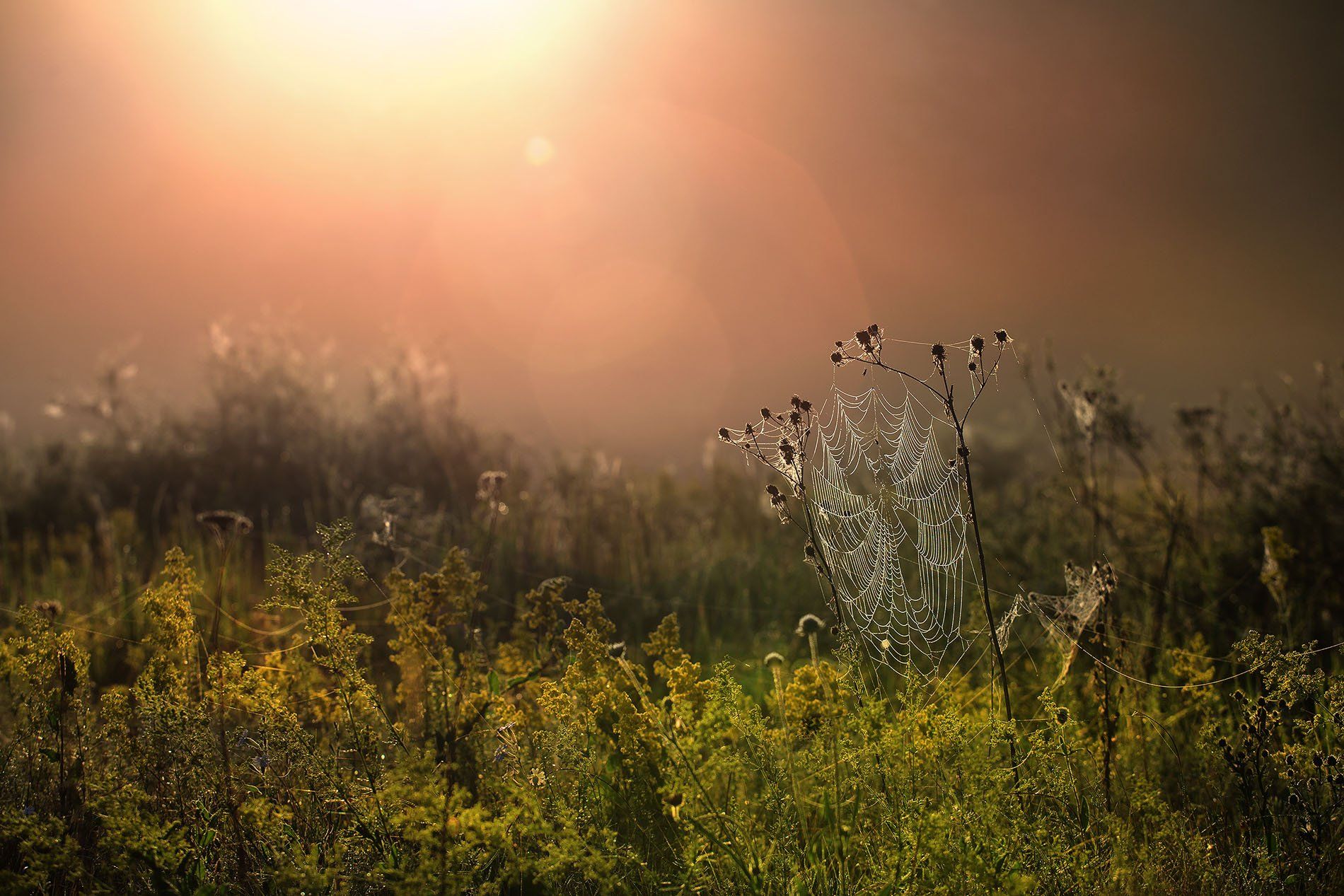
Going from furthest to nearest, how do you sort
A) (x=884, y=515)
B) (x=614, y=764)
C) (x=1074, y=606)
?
(x=884, y=515)
(x=1074, y=606)
(x=614, y=764)

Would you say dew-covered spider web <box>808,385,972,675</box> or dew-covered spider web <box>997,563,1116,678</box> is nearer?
dew-covered spider web <box>997,563,1116,678</box>

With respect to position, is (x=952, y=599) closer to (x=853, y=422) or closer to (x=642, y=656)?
(x=642, y=656)

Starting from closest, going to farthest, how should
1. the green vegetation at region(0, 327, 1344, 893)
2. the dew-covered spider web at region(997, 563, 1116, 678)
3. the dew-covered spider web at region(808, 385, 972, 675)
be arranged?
the green vegetation at region(0, 327, 1344, 893), the dew-covered spider web at region(997, 563, 1116, 678), the dew-covered spider web at region(808, 385, 972, 675)

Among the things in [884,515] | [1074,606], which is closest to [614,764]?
[1074,606]

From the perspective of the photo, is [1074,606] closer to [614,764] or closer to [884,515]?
[884,515]

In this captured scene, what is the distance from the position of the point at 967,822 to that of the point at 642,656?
8.82ft

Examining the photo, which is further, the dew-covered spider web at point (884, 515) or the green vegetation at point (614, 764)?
the dew-covered spider web at point (884, 515)

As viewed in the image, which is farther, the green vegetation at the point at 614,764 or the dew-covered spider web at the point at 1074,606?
the dew-covered spider web at the point at 1074,606

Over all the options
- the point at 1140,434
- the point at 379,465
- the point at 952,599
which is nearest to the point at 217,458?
the point at 379,465

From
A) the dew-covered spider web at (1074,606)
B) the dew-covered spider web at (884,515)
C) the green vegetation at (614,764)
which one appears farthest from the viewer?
the dew-covered spider web at (884,515)

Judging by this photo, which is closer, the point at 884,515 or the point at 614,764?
the point at 614,764

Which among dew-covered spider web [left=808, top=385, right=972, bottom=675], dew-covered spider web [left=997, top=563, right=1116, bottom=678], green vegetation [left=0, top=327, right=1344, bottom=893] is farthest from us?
dew-covered spider web [left=808, top=385, right=972, bottom=675]

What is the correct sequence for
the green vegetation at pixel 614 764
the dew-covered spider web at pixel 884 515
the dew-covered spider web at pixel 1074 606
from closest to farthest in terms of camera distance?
the green vegetation at pixel 614 764
the dew-covered spider web at pixel 1074 606
the dew-covered spider web at pixel 884 515

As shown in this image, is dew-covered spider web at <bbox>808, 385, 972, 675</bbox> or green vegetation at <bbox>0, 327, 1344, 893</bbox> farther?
dew-covered spider web at <bbox>808, 385, 972, 675</bbox>
